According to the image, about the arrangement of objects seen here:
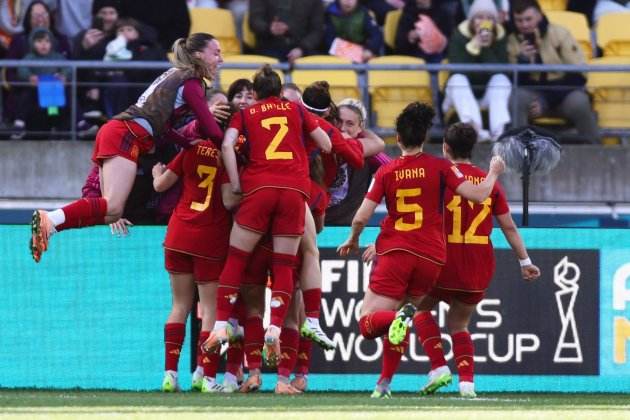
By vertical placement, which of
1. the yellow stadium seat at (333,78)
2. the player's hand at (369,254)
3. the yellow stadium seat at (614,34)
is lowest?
the player's hand at (369,254)

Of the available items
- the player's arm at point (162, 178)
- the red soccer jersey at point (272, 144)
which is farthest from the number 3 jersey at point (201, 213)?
the red soccer jersey at point (272, 144)

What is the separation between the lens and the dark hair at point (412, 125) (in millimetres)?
10648

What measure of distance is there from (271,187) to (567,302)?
99.4 inches

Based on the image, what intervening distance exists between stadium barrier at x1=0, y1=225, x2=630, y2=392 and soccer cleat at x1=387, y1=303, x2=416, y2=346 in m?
1.94

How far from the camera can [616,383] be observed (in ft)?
39.5

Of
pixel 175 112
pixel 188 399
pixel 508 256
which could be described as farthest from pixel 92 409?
pixel 508 256

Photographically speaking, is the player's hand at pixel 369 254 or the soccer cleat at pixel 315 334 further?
the player's hand at pixel 369 254

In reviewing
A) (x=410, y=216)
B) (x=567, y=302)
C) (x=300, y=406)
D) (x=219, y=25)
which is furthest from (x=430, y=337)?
(x=219, y=25)

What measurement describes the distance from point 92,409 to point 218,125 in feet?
8.22

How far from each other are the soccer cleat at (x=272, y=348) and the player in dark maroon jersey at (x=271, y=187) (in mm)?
75

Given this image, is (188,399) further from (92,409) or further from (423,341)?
(423,341)

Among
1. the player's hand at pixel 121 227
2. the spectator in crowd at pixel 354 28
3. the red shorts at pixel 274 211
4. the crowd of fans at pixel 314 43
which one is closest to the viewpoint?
the red shorts at pixel 274 211

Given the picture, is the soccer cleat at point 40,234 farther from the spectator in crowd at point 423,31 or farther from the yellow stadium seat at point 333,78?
the spectator in crowd at point 423,31

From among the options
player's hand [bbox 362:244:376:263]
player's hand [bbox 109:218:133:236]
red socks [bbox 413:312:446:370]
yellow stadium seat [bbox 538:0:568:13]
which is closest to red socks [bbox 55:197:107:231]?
player's hand [bbox 109:218:133:236]
